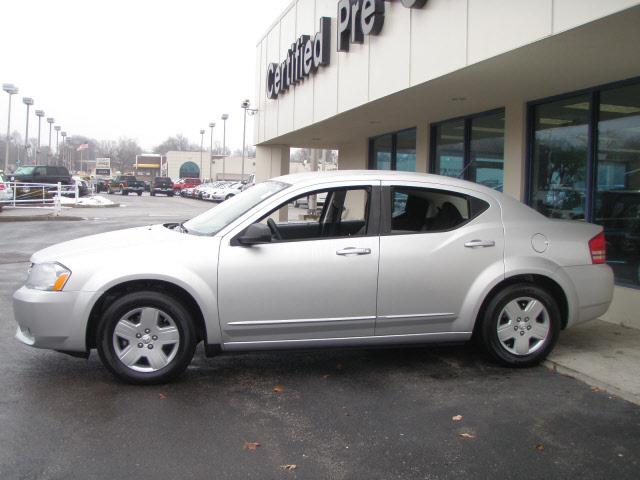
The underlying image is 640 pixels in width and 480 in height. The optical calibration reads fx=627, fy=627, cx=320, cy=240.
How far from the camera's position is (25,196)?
92.1 feet

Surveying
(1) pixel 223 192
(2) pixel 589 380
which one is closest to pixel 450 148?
(2) pixel 589 380

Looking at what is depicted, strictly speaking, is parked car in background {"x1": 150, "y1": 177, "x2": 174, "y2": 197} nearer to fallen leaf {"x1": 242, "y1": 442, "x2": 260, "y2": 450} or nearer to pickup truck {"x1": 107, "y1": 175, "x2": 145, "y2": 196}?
pickup truck {"x1": 107, "y1": 175, "x2": 145, "y2": 196}

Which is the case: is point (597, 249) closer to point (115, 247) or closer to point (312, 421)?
point (312, 421)

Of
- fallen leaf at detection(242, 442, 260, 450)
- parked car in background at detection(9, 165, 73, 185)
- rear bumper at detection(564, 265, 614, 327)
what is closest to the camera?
fallen leaf at detection(242, 442, 260, 450)

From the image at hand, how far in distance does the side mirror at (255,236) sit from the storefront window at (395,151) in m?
8.14

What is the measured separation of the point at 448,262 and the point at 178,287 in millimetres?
2178

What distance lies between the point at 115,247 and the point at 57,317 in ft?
2.16

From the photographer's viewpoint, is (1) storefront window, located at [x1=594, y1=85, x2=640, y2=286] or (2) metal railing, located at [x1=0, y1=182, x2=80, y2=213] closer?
(1) storefront window, located at [x1=594, y1=85, x2=640, y2=286]

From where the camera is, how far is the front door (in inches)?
189

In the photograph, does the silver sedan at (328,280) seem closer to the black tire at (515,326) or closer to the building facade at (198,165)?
the black tire at (515,326)

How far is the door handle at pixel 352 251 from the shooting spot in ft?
16.3

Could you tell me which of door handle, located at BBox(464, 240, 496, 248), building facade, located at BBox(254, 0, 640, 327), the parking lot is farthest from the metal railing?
door handle, located at BBox(464, 240, 496, 248)

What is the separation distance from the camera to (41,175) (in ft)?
117

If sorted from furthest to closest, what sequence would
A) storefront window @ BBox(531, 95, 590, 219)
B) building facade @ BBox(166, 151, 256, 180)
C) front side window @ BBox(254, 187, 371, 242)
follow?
building facade @ BBox(166, 151, 256, 180), storefront window @ BBox(531, 95, 590, 219), front side window @ BBox(254, 187, 371, 242)
